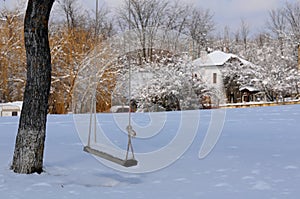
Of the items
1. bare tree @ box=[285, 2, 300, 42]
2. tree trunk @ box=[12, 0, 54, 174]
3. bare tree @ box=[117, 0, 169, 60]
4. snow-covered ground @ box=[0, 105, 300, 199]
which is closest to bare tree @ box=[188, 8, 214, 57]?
bare tree @ box=[117, 0, 169, 60]

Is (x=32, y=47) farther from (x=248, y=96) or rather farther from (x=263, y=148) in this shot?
(x=248, y=96)

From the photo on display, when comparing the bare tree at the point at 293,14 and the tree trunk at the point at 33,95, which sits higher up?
the bare tree at the point at 293,14

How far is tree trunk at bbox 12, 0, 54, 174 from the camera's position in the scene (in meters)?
3.11

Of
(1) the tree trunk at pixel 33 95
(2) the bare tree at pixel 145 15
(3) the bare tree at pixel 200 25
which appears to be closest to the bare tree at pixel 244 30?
(3) the bare tree at pixel 200 25

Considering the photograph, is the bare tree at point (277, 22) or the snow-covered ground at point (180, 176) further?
the bare tree at point (277, 22)

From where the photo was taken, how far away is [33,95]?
3.12 meters

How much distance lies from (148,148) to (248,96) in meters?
17.2

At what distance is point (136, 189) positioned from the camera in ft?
9.00

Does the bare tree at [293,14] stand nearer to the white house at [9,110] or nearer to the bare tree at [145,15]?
the bare tree at [145,15]

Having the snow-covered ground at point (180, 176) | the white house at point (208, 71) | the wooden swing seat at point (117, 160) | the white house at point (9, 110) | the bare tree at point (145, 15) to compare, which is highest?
the bare tree at point (145, 15)

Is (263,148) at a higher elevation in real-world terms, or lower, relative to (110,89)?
lower

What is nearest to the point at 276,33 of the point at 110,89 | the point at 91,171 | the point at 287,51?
the point at 287,51

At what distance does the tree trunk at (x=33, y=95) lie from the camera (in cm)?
311

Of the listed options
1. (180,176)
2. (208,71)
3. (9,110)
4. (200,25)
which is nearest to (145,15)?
(208,71)
